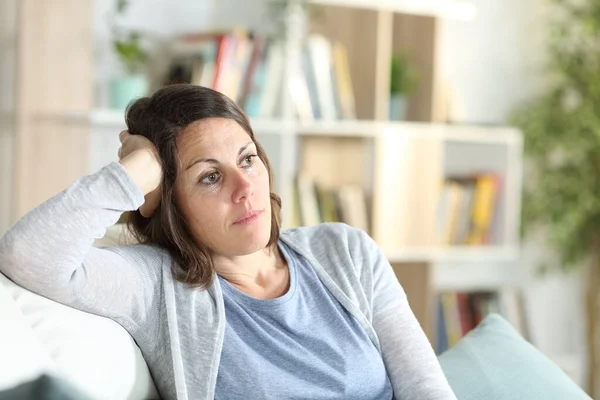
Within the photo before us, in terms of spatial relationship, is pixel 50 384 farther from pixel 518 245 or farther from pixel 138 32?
pixel 518 245

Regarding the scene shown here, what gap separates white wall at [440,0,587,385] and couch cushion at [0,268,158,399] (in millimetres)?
2721

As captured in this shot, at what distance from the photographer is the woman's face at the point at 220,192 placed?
144 cm

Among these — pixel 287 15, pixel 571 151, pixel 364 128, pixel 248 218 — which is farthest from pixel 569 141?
pixel 248 218

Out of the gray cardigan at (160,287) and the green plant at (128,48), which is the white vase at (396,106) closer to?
the green plant at (128,48)

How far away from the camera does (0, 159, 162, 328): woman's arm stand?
1.25 meters

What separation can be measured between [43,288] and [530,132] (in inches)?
113

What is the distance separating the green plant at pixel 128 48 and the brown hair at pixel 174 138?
148cm

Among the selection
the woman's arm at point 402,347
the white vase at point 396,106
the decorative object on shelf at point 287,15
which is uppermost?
the decorative object on shelf at point 287,15

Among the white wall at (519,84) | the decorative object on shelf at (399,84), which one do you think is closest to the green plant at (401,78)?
the decorative object on shelf at (399,84)

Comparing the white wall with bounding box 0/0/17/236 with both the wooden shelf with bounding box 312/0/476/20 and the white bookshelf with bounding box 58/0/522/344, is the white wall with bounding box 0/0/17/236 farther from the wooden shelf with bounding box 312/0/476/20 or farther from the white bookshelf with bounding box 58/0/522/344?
the wooden shelf with bounding box 312/0/476/20

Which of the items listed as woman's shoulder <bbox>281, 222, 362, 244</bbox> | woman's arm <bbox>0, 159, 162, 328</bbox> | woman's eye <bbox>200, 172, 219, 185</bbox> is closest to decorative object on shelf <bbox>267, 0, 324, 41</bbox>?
woman's shoulder <bbox>281, 222, 362, 244</bbox>

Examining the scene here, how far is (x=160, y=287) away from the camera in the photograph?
1.39 m

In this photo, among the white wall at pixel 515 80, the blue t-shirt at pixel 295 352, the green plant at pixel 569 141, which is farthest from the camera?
the white wall at pixel 515 80

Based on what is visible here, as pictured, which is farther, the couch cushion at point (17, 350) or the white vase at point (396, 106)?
the white vase at point (396, 106)
